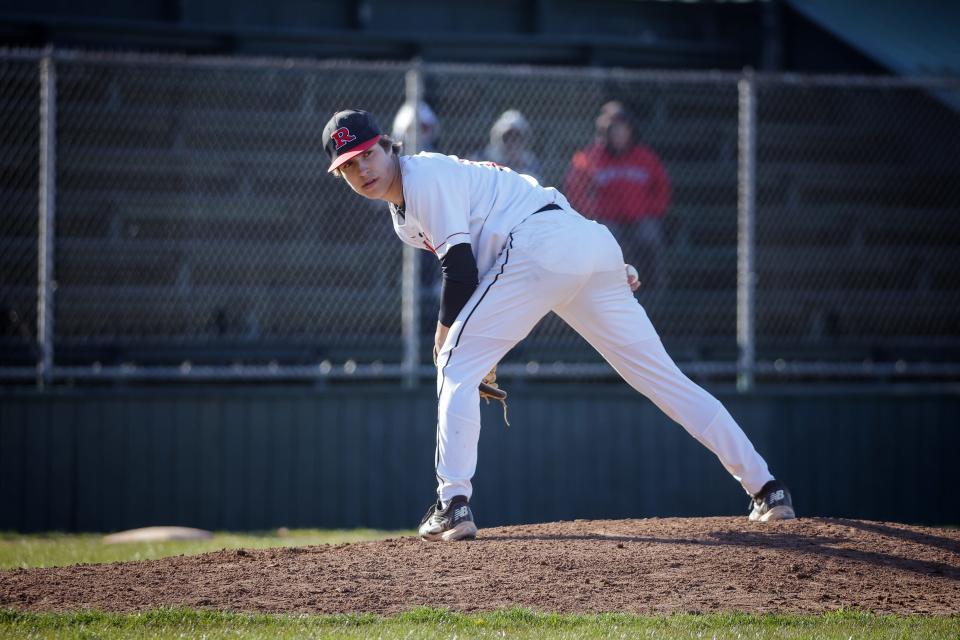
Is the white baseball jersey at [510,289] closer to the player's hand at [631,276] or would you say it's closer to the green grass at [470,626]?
the player's hand at [631,276]

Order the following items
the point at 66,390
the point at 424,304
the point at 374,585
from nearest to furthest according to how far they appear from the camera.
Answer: the point at 374,585 < the point at 66,390 < the point at 424,304

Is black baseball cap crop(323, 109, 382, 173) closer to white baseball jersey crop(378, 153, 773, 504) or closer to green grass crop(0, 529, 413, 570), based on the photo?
white baseball jersey crop(378, 153, 773, 504)

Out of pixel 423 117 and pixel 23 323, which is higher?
pixel 423 117

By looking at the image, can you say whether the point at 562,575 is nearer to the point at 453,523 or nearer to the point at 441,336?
the point at 453,523

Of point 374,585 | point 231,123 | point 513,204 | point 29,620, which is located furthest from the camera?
point 231,123

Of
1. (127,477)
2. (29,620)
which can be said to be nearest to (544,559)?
(29,620)

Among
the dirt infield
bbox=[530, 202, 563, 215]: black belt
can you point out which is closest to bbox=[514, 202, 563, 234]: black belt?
bbox=[530, 202, 563, 215]: black belt

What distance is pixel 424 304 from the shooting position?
10.5m

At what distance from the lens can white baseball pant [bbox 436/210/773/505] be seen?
5.82 meters

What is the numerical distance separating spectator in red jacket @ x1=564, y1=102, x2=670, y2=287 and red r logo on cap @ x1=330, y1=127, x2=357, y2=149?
5.37 metres

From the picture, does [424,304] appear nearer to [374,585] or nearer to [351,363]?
[351,363]

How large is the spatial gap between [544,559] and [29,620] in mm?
2167

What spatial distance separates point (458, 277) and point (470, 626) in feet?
5.34

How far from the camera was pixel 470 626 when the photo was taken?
4840mm
